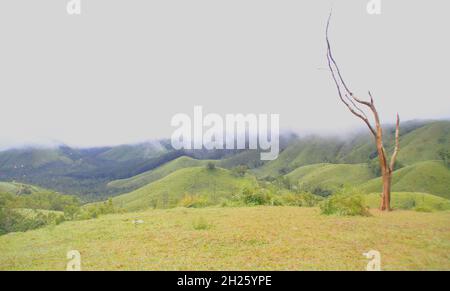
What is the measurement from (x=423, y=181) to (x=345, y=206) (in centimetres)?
8327

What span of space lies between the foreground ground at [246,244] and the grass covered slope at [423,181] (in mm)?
77713

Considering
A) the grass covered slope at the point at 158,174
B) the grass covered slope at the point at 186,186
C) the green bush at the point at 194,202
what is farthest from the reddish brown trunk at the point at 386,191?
the grass covered slope at the point at 158,174

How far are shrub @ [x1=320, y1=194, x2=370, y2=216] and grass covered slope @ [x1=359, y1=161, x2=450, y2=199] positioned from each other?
73285 millimetres

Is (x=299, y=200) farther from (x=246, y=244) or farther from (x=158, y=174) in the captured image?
(x=158, y=174)

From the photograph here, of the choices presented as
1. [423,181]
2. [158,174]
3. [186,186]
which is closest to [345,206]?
[186,186]

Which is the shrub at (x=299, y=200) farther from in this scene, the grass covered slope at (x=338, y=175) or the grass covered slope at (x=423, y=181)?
the grass covered slope at (x=338, y=175)

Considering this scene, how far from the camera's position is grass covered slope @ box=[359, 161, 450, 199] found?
92438 mm

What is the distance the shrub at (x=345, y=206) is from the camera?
19969 mm

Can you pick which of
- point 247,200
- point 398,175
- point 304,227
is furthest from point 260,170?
point 304,227

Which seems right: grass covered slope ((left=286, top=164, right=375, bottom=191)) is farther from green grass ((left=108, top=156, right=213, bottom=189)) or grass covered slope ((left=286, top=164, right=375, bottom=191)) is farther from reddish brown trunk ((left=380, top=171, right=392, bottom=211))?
reddish brown trunk ((left=380, top=171, right=392, bottom=211))

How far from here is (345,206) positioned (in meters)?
20.4
